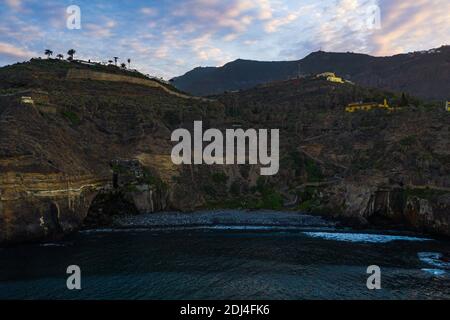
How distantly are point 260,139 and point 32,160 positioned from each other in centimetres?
6128

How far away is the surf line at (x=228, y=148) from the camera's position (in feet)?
329

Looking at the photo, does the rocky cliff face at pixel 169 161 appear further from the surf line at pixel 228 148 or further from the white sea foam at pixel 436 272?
the white sea foam at pixel 436 272

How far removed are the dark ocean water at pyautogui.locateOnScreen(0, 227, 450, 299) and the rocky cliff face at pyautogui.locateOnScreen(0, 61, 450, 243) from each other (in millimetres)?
8473

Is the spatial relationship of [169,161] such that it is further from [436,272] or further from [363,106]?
[363,106]

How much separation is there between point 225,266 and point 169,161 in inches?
1898

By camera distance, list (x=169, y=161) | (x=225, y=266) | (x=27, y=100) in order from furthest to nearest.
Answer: (x=169, y=161) → (x=27, y=100) → (x=225, y=266)

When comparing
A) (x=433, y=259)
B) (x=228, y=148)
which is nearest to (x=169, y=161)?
(x=228, y=148)

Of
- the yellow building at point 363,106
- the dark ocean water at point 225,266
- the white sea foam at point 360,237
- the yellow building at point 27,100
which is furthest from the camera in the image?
the yellow building at point 363,106

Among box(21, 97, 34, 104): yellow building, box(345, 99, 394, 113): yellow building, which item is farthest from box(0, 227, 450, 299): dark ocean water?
box(345, 99, 394, 113): yellow building

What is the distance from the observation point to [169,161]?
3706 inches

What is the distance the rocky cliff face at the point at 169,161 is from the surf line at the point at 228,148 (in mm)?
2107

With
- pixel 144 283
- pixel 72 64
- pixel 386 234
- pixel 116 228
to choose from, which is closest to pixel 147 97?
pixel 72 64

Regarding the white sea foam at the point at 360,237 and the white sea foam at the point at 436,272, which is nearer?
the white sea foam at the point at 436,272

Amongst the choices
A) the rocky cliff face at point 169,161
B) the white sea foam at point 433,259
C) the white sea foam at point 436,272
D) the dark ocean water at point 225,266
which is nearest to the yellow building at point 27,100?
the rocky cliff face at point 169,161
